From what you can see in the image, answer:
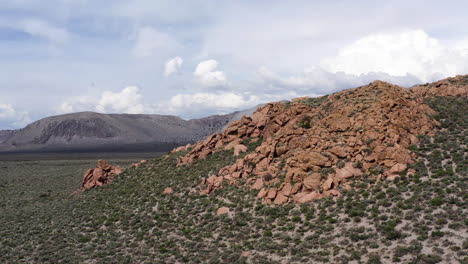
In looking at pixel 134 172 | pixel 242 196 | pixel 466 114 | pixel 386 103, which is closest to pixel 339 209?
pixel 242 196

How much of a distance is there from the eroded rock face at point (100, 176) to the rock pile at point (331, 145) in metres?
20.9

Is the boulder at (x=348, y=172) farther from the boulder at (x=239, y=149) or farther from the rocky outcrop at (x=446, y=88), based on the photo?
the rocky outcrop at (x=446, y=88)

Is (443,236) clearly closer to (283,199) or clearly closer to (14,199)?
(283,199)

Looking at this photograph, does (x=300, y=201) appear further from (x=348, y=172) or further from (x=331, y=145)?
(x=331, y=145)

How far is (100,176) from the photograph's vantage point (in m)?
51.2

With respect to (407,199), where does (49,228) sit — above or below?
below

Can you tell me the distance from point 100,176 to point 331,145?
3642cm

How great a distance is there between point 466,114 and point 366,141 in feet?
51.3

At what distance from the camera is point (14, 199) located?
51.5 meters

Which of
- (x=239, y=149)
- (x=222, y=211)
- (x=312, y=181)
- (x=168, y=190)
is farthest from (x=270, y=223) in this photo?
(x=239, y=149)

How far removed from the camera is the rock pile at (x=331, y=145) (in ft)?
99.0

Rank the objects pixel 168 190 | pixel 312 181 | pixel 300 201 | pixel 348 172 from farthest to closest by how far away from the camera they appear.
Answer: pixel 168 190 < pixel 312 181 < pixel 348 172 < pixel 300 201

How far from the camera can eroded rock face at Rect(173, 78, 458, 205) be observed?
30.2 m

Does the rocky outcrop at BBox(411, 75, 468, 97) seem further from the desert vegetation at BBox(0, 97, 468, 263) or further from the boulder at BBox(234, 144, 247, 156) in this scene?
the boulder at BBox(234, 144, 247, 156)
